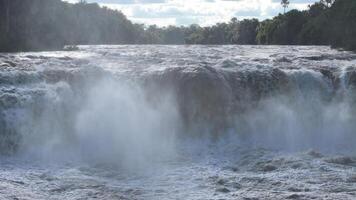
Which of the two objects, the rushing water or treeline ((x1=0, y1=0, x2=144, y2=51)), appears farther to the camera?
treeline ((x1=0, y1=0, x2=144, y2=51))

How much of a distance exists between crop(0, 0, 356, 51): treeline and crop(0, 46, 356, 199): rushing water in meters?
20.9

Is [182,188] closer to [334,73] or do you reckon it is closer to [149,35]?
[334,73]

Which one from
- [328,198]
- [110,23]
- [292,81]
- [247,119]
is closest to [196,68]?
[247,119]

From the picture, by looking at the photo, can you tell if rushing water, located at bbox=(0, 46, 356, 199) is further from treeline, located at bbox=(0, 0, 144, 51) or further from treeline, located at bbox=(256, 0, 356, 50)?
treeline, located at bbox=(256, 0, 356, 50)

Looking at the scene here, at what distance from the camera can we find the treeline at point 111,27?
4318cm

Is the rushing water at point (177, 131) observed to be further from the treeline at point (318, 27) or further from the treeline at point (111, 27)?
Answer: the treeline at point (318, 27)

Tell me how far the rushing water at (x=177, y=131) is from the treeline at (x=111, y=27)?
20.9m

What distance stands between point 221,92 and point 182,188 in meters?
6.36

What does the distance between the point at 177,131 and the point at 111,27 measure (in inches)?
2626

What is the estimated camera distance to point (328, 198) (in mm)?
10711

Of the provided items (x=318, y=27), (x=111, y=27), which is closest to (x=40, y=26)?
(x=318, y=27)

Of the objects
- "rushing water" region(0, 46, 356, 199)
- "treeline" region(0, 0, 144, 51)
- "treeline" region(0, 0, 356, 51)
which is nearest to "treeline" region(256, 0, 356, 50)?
"treeline" region(0, 0, 356, 51)

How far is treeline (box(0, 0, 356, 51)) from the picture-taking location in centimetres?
4318

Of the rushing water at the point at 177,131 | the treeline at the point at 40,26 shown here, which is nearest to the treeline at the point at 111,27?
the treeline at the point at 40,26
